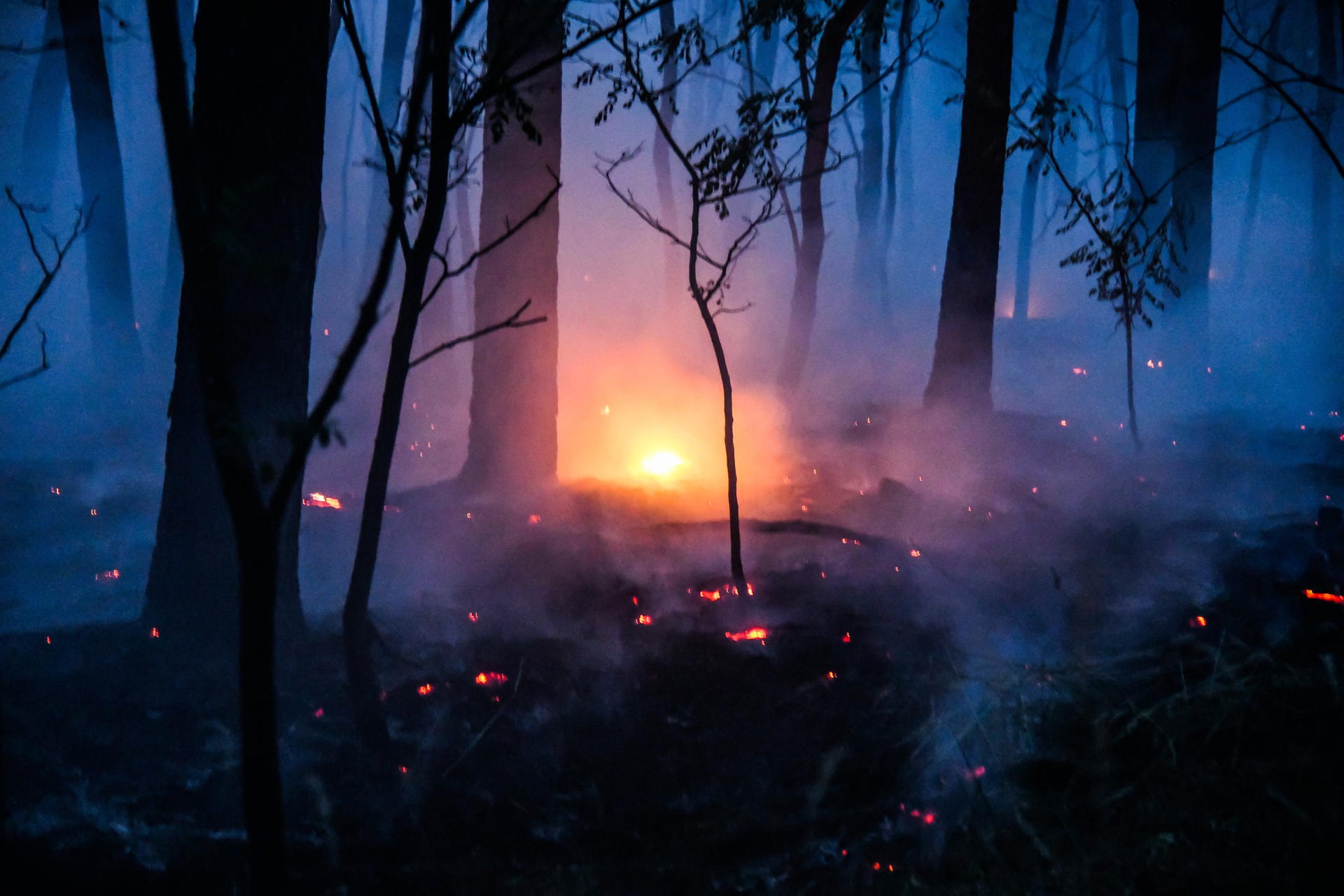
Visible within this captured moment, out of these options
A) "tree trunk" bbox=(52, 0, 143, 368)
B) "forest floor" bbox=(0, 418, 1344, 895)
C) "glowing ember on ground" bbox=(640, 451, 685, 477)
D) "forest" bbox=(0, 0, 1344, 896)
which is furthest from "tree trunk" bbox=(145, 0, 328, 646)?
"tree trunk" bbox=(52, 0, 143, 368)

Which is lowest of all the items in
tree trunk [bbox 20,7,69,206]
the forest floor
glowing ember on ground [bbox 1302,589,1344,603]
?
the forest floor

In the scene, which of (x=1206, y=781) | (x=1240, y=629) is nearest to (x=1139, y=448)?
(x=1240, y=629)

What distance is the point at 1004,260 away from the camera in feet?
170

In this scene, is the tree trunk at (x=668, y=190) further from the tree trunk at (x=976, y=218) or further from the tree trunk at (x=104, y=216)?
the tree trunk at (x=976, y=218)

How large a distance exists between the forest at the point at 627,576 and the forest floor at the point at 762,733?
26 mm

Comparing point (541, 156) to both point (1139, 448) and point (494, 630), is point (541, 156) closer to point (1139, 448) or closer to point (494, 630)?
point (494, 630)

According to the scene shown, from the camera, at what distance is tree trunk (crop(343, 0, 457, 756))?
2.99 metres

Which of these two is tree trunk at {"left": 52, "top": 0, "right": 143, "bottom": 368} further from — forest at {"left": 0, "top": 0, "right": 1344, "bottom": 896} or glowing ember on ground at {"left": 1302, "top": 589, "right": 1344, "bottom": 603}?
glowing ember on ground at {"left": 1302, "top": 589, "right": 1344, "bottom": 603}

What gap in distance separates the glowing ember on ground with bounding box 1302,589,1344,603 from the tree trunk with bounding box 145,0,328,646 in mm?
6888

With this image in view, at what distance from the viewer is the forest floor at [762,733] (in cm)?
359

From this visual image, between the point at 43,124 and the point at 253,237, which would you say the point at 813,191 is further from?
the point at 43,124

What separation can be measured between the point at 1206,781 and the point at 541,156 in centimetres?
778

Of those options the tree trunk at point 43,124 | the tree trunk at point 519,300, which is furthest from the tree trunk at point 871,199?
the tree trunk at point 43,124

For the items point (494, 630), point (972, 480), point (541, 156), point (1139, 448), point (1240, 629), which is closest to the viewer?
point (1240, 629)
